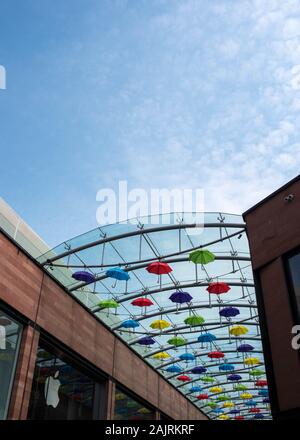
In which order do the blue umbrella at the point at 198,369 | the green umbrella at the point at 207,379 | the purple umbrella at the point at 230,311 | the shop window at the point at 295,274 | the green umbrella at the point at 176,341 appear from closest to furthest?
the shop window at the point at 295,274 → the purple umbrella at the point at 230,311 → the green umbrella at the point at 176,341 → the blue umbrella at the point at 198,369 → the green umbrella at the point at 207,379

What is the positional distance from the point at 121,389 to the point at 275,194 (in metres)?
11.0

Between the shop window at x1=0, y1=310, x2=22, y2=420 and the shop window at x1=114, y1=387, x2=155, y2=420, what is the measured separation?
6315 millimetres

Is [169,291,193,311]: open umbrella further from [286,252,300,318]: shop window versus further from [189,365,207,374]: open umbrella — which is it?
[189,365,207,374]: open umbrella

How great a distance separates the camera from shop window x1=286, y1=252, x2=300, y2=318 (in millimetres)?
7765

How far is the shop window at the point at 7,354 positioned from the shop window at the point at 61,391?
37.8 inches

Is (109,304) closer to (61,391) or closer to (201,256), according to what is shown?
(201,256)

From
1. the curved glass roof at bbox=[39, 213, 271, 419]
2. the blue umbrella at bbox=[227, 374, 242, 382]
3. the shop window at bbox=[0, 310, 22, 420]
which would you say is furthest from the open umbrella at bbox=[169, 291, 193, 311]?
the blue umbrella at bbox=[227, 374, 242, 382]

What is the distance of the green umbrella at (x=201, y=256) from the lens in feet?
56.9

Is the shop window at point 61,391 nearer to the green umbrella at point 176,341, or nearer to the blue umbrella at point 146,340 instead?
the blue umbrella at point 146,340

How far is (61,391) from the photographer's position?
12.0 m

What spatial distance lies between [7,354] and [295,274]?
674 cm

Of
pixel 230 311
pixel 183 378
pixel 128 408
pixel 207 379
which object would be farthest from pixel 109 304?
pixel 207 379

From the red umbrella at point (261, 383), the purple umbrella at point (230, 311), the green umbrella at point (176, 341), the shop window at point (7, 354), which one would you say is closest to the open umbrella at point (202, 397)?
the red umbrella at point (261, 383)

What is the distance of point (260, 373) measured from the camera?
31.0m
